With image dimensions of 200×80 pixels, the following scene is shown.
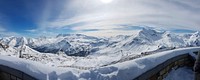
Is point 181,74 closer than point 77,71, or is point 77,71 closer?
point 77,71

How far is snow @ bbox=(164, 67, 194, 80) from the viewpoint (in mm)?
6508

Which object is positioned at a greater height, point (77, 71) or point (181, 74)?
point (77, 71)

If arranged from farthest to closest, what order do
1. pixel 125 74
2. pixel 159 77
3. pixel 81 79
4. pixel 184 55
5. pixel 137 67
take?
pixel 184 55 → pixel 159 77 → pixel 137 67 → pixel 125 74 → pixel 81 79

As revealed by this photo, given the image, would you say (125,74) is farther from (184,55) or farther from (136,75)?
(184,55)

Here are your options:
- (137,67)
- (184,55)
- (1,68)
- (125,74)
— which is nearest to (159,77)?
(137,67)

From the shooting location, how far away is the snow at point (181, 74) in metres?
6.51

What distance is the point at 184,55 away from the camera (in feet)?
25.1

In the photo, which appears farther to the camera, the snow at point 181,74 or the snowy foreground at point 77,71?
the snow at point 181,74

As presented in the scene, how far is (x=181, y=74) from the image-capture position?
22.8 ft

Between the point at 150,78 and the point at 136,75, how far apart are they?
90 cm

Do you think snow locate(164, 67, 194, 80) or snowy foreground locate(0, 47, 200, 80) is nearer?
snowy foreground locate(0, 47, 200, 80)

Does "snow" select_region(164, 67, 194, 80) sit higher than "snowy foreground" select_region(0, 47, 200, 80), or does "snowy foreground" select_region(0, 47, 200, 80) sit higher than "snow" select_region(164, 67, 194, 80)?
"snowy foreground" select_region(0, 47, 200, 80)

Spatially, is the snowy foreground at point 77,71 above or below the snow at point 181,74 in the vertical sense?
above

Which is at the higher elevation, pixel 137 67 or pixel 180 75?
pixel 137 67
